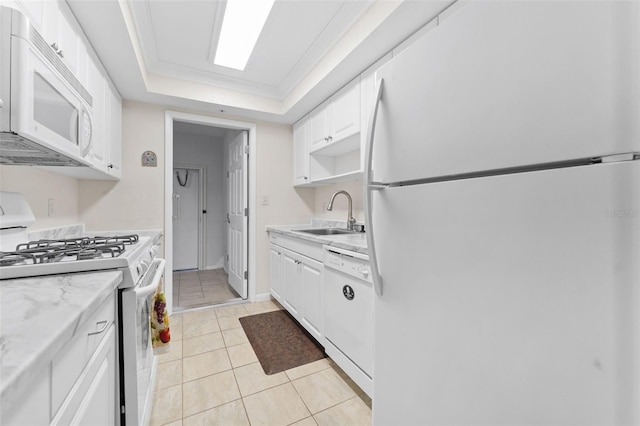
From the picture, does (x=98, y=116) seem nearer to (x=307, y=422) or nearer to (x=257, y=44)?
(x=257, y=44)

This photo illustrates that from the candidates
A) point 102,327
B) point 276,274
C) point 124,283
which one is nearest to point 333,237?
point 276,274

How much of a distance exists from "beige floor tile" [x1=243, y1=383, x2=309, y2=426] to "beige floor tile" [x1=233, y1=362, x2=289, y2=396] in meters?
0.04

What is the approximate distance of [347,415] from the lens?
138 centimetres

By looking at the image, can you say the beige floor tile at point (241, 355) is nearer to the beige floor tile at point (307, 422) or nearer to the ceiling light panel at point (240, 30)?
the beige floor tile at point (307, 422)

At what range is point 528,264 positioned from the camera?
21.8 inches

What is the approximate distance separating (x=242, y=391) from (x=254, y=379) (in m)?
0.11

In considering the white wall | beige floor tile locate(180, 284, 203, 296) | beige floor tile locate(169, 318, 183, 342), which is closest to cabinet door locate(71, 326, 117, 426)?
beige floor tile locate(169, 318, 183, 342)

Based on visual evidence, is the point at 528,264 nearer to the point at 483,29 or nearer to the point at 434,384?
the point at 434,384

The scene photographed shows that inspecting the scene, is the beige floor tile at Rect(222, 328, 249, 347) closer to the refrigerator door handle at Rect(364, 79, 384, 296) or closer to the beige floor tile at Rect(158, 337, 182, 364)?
the beige floor tile at Rect(158, 337, 182, 364)

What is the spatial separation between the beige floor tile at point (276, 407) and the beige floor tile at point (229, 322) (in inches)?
38.4

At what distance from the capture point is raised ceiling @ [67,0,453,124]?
155 centimetres

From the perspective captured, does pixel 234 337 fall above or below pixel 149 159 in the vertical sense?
below

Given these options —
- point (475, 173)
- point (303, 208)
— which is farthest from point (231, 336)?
point (475, 173)

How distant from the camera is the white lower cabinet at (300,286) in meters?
1.97
